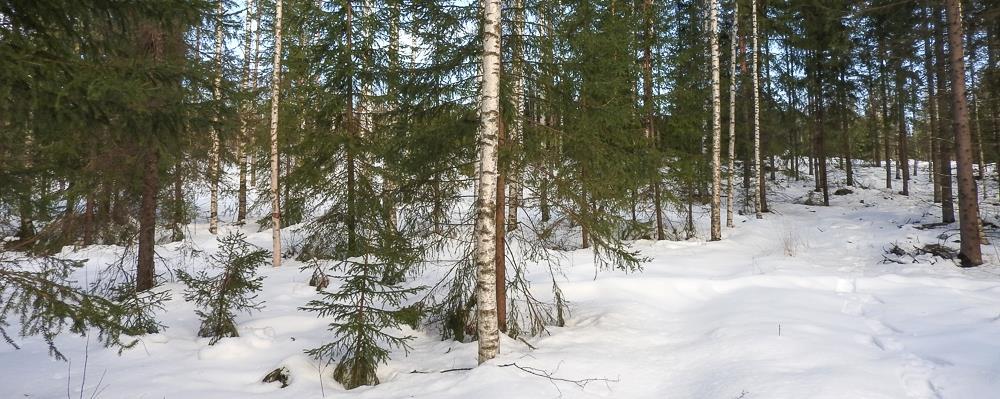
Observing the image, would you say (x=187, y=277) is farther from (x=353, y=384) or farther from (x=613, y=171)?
(x=613, y=171)

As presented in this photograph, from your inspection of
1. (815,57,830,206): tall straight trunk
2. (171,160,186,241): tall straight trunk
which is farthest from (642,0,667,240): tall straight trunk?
(171,160,186,241): tall straight trunk

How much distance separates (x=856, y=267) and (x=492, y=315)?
9330mm

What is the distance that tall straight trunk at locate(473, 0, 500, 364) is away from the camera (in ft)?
17.8

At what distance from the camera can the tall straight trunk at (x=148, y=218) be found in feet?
32.5

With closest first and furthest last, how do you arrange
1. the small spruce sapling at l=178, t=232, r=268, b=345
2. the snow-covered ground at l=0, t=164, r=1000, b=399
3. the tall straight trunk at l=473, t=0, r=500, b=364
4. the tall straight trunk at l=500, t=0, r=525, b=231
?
the snow-covered ground at l=0, t=164, r=1000, b=399
the tall straight trunk at l=473, t=0, r=500, b=364
the tall straight trunk at l=500, t=0, r=525, b=231
the small spruce sapling at l=178, t=232, r=268, b=345

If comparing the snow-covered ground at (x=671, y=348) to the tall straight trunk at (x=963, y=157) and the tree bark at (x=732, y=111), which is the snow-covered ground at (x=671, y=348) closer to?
the tall straight trunk at (x=963, y=157)

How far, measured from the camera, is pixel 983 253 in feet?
35.6

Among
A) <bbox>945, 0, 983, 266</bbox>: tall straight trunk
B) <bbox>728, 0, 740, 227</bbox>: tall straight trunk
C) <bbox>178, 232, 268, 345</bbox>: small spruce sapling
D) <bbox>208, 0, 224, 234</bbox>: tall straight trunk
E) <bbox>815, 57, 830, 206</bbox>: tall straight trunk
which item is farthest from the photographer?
<bbox>815, 57, 830, 206</bbox>: tall straight trunk

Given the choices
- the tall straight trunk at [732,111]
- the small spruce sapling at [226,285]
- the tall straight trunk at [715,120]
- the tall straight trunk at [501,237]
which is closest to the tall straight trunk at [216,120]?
the small spruce sapling at [226,285]

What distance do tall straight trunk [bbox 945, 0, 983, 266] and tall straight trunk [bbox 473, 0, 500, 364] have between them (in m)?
10.6

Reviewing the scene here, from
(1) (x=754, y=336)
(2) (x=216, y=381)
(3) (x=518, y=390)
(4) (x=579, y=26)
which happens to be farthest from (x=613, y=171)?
(2) (x=216, y=381)

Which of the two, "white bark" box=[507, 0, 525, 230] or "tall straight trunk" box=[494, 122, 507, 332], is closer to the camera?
"white bark" box=[507, 0, 525, 230]

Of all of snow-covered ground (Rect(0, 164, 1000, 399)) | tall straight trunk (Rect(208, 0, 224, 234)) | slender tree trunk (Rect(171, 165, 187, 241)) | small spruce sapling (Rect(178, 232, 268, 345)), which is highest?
tall straight trunk (Rect(208, 0, 224, 234))

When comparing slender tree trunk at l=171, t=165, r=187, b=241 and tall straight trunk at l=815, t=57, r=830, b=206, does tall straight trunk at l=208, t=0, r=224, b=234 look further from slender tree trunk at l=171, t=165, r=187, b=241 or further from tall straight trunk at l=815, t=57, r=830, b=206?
tall straight trunk at l=815, t=57, r=830, b=206
